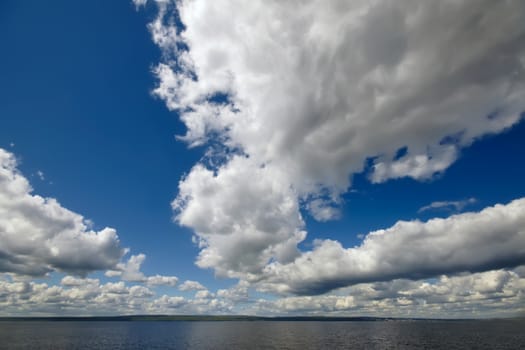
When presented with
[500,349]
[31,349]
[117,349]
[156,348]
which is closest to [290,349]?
[156,348]

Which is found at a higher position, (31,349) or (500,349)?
(31,349)

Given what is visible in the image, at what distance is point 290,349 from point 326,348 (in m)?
15.7

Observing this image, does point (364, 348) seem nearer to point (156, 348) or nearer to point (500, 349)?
point (500, 349)

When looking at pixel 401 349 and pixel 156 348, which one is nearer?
pixel 401 349

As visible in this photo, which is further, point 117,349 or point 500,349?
point 117,349

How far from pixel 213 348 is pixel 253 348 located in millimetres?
17439

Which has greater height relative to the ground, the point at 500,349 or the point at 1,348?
the point at 1,348

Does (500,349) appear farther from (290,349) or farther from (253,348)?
(253,348)

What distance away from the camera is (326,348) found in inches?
4914

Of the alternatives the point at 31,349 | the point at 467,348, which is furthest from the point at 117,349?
the point at 467,348

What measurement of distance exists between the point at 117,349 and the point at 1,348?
45.3 metres

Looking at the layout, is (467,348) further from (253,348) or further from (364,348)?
(253,348)

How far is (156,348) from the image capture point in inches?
5113

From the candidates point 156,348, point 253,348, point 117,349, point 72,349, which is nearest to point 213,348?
point 253,348
